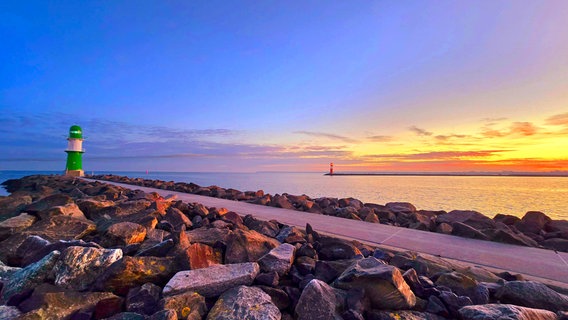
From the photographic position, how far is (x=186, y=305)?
2.30 m

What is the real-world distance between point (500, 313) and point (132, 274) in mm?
2882

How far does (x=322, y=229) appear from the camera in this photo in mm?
5297

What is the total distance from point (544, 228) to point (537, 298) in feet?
15.8

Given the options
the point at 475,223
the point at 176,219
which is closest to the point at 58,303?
the point at 176,219

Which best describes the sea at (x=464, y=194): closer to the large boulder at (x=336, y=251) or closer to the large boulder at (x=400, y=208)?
the large boulder at (x=400, y=208)

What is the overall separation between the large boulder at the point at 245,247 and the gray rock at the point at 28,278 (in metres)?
1.66

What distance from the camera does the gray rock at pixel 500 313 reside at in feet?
6.79

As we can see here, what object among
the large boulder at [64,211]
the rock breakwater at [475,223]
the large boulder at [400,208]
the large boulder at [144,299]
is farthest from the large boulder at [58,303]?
the large boulder at [400,208]

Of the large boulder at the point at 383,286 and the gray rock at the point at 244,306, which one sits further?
the large boulder at the point at 383,286

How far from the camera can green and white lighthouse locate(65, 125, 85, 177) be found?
2558 centimetres

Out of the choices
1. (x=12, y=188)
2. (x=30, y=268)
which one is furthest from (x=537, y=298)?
(x=12, y=188)

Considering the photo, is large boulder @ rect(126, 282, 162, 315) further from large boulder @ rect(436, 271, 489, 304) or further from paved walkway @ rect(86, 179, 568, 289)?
paved walkway @ rect(86, 179, 568, 289)

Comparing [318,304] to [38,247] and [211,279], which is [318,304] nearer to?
[211,279]

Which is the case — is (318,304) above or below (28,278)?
above
